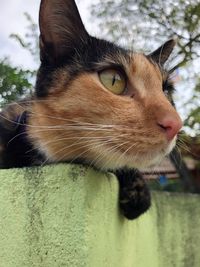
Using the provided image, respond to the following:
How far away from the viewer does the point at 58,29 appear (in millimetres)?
1895

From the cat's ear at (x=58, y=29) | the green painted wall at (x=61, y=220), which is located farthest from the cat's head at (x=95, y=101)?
the green painted wall at (x=61, y=220)

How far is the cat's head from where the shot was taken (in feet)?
5.39

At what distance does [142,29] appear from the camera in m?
4.98

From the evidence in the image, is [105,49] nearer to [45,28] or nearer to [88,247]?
[45,28]

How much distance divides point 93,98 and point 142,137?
0.26 m

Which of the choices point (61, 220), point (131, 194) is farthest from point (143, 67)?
point (61, 220)

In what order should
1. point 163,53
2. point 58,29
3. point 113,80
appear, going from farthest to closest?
point 163,53
point 58,29
point 113,80

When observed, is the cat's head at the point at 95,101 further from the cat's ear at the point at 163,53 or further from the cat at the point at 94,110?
the cat's ear at the point at 163,53

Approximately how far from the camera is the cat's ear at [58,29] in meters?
1.89

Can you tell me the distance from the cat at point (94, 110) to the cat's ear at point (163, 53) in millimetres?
101

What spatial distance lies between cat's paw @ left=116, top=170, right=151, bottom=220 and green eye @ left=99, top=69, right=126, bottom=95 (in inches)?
16.0

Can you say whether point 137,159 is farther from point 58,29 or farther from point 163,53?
point 163,53

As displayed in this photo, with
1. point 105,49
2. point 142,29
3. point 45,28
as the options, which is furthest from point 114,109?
point 142,29

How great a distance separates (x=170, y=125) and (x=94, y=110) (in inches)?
11.5
